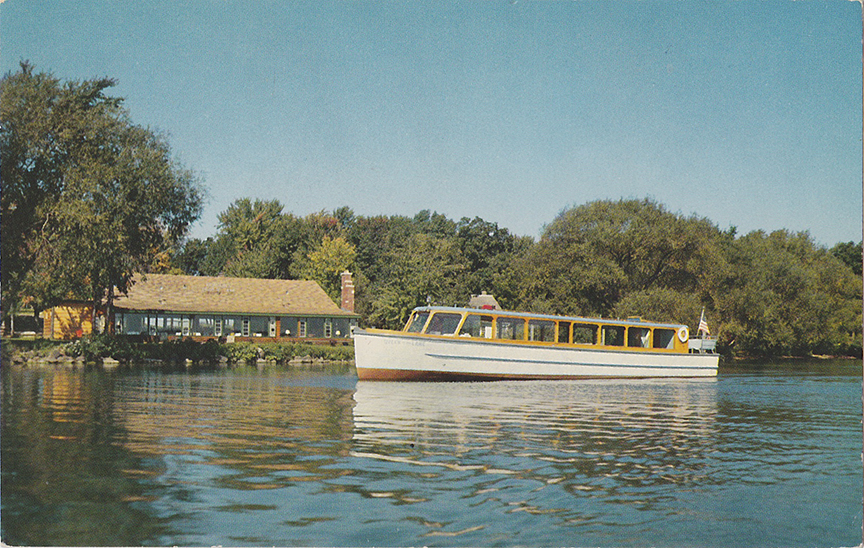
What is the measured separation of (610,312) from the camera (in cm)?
5684

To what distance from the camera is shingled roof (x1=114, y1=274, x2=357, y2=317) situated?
60.4m

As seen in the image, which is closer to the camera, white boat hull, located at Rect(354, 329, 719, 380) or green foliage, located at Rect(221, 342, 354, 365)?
white boat hull, located at Rect(354, 329, 719, 380)

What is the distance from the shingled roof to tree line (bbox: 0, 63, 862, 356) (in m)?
2.64

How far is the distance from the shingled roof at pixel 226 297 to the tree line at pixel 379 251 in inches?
104

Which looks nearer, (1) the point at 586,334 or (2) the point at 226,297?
(1) the point at 586,334

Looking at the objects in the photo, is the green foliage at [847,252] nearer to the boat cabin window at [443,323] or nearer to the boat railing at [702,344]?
the boat railing at [702,344]

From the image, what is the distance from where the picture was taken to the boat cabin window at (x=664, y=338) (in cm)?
3856

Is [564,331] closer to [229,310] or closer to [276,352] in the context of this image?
[276,352]

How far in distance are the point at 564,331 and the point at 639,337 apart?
14.0 ft

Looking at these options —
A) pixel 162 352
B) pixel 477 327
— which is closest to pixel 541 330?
pixel 477 327

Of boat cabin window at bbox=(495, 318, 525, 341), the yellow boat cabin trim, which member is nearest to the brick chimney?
the yellow boat cabin trim

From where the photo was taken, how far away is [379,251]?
10125 centimetres

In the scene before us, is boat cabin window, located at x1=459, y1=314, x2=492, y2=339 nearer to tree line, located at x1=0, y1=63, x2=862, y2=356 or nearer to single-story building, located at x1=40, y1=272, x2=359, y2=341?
tree line, located at x1=0, y1=63, x2=862, y2=356

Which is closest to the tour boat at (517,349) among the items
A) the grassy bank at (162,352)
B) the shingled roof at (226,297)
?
the grassy bank at (162,352)
